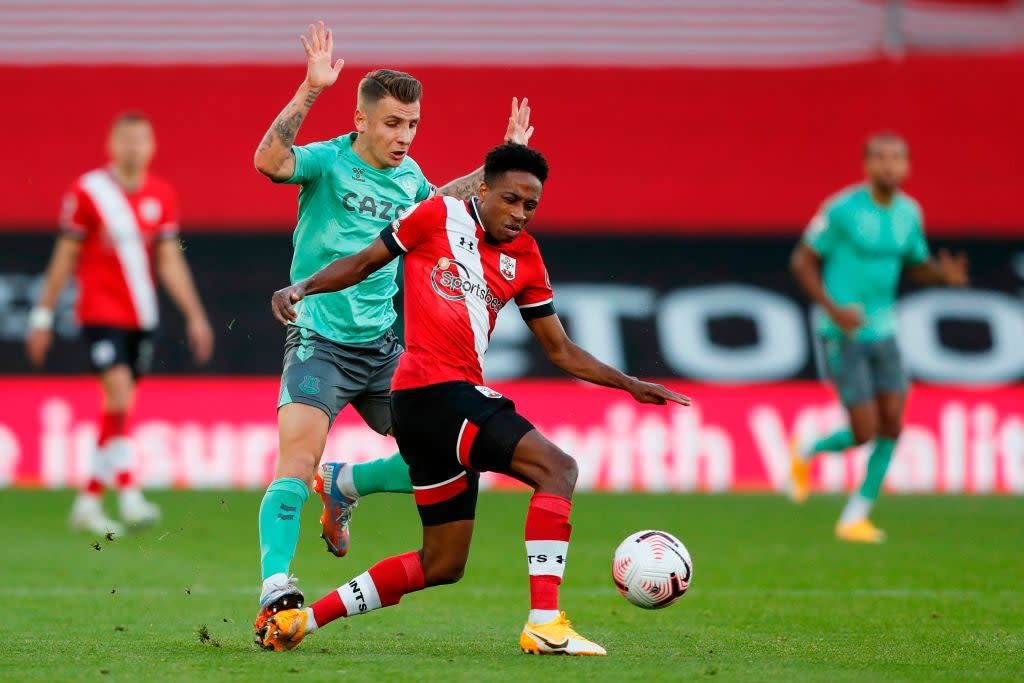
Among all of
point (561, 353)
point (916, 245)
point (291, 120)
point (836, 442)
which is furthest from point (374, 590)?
point (836, 442)

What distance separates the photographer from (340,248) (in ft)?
23.5

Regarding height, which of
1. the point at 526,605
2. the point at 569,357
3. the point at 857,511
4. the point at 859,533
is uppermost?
the point at 569,357

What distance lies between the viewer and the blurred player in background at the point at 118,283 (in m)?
11.9

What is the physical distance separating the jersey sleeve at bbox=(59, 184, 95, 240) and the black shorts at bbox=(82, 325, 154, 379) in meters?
0.68

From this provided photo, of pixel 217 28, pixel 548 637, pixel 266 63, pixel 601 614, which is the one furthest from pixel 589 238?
pixel 548 637

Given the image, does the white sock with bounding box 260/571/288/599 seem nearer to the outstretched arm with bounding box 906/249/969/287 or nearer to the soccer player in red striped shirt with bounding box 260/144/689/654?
the soccer player in red striped shirt with bounding box 260/144/689/654

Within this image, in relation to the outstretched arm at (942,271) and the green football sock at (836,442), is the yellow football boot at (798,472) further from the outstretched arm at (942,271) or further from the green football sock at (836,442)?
the outstretched arm at (942,271)

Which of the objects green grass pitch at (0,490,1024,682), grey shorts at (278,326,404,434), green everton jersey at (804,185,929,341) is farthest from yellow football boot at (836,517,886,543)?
grey shorts at (278,326,404,434)

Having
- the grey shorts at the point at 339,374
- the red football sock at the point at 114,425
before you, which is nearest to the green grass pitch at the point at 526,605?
the red football sock at the point at 114,425

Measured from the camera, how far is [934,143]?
57.8 ft

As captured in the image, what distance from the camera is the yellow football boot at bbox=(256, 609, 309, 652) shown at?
20.8 ft

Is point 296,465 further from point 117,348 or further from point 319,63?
point 117,348

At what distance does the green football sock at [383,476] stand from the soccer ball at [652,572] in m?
1.22

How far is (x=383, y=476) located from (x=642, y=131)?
34.8 ft
